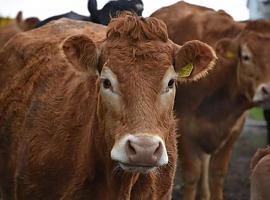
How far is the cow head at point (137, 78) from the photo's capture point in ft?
17.3

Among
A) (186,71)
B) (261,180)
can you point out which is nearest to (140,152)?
(186,71)

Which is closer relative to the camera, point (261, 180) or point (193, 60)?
point (193, 60)

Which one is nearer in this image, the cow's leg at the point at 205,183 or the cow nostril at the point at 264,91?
the cow nostril at the point at 264,91

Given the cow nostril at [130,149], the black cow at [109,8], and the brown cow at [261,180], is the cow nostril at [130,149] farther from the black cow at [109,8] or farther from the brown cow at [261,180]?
the black cow at [109,8]

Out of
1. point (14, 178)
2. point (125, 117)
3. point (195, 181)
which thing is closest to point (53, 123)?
point (14, 178)

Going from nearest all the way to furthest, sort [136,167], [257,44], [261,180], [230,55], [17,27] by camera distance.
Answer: [136,167] < [261,180] < [257,44] < [230,55] < [17,27]

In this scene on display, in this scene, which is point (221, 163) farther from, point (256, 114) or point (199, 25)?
point (256, 114)

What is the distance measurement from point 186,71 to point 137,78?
0.56 meters

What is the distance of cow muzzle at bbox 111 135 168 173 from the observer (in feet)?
16.9

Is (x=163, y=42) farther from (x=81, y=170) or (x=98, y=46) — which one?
(x=81, y=170)

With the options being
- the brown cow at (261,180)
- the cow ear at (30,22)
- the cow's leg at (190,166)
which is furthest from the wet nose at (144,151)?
the cow ear at (30,22)

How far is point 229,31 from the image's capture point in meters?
10.6

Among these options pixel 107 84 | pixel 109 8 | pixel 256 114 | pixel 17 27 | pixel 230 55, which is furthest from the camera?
pixel 256 114

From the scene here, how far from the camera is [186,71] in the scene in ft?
19.5
